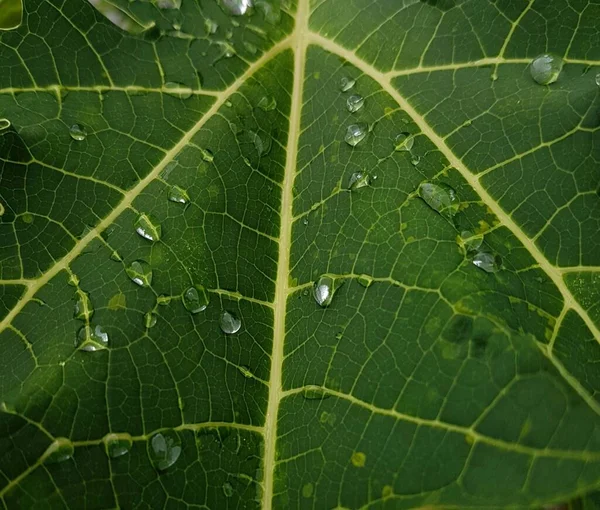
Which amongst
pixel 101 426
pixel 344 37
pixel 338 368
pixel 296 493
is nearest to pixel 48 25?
pixel 344 37

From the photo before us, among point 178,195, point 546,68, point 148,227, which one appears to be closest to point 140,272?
point 148,227

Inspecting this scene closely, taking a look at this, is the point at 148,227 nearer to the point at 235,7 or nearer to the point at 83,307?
the point at 83,307

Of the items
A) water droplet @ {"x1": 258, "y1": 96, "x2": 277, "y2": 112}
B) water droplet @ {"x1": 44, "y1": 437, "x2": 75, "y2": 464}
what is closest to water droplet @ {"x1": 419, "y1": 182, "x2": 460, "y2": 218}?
water droplet @ {"x1": 258, "y1": 96, "x2": 277, "y2": 112}

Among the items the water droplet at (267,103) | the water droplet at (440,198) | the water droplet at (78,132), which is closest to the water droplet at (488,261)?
the water droplet at (440,198)

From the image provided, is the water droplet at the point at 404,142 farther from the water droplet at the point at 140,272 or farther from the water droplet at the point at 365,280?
the water droplet at the point at 140,272

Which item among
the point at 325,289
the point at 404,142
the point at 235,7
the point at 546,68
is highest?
the point at 235,7

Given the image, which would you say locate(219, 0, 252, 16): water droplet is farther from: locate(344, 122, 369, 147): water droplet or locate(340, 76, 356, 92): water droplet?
locate(344, 122, 369, 147): water droplet

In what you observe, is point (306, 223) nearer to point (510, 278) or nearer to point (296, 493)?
point (510, 278)
